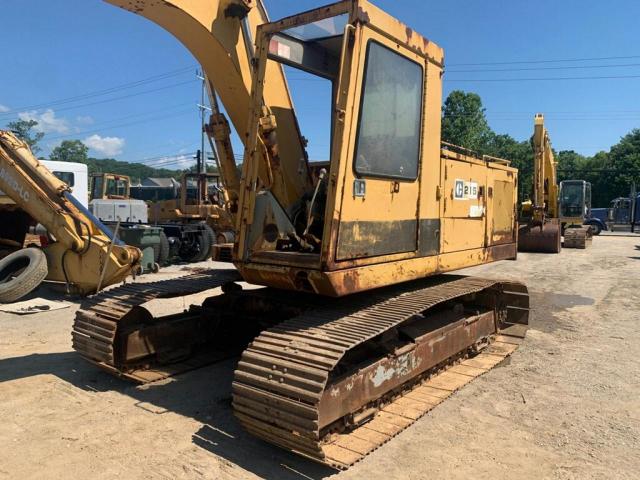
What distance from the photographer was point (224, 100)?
4.89 meters

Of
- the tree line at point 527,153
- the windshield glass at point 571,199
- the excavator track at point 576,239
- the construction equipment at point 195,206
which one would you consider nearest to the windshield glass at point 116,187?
the construction equipment at point 195,206

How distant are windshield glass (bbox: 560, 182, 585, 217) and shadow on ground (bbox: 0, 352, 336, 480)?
23.6 meters

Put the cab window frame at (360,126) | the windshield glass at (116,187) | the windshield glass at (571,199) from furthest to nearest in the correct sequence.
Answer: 1. the windshield glass at (571,199)
2. the windshield glass at (116,187)
3. the cab window frame at (360,126)

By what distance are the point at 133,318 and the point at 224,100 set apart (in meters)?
2.22

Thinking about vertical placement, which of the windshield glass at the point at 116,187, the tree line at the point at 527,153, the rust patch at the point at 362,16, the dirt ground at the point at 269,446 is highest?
the tree line at the point at 527,153

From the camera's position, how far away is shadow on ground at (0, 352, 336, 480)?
342 centimetres

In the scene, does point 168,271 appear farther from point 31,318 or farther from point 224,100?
point 224,100

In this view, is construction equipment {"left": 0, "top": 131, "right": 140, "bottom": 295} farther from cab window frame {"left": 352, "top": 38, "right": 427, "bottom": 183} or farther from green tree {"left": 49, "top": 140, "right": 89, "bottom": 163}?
green tree {"left": 49, "top": 140, "right": 89, "bottom": 163}

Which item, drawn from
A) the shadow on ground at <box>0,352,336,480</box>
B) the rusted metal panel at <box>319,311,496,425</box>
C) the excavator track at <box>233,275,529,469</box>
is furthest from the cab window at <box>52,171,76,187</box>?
the rusted metal panel at <box>319,311,496,425</box>

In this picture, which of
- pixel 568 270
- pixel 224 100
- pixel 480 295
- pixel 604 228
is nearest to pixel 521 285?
pixel 480 295

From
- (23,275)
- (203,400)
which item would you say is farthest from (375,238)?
(23,275)

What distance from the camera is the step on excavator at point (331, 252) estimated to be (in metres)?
3.62

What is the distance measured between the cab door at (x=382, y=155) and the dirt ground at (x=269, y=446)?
1.44 metres

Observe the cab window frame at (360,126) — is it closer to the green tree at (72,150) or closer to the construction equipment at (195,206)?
the construction equipment at (195,206)
